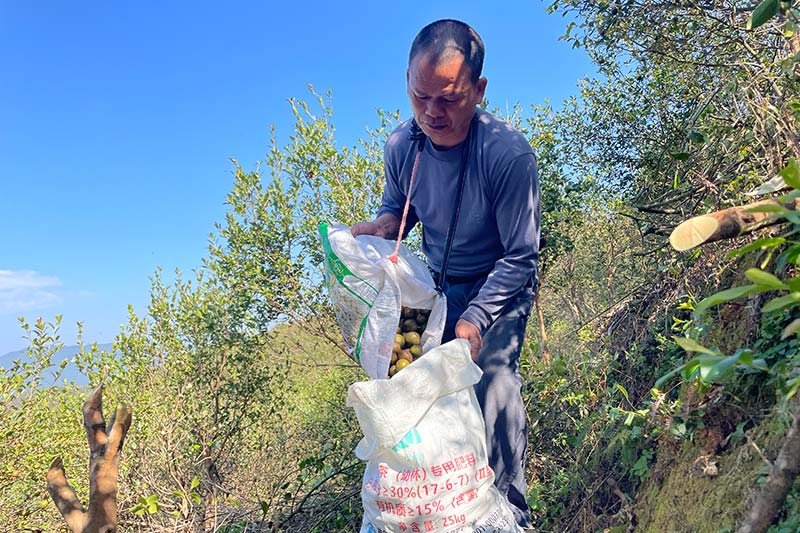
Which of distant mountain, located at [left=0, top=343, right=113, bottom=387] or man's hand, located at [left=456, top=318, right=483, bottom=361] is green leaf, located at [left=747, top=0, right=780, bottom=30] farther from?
distant mountain, located at [left=0, top=343, right=113, bottom=387]

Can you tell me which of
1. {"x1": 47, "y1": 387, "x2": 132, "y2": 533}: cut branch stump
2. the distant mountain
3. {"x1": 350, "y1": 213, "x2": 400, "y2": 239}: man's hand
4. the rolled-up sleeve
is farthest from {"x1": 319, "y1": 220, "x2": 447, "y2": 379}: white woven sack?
the distant mountain

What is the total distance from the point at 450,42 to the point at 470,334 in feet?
Result: 3.65

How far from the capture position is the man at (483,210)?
2.05 metres

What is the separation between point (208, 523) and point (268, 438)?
2.09m

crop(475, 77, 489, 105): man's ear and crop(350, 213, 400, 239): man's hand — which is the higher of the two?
crop(475, 77, 489, 105): man's ear

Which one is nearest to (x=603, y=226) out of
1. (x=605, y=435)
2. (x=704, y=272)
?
(x=704, y=272)

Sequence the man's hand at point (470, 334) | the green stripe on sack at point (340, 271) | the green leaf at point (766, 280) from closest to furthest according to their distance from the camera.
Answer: the green leaf at point (766, 280) → the man's hand at point (470, 334) → the green stripe on sack at point (340, 271)

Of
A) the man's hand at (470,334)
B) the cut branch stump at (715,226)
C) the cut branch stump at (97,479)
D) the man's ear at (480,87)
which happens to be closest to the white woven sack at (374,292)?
the man's hand at (470,334)

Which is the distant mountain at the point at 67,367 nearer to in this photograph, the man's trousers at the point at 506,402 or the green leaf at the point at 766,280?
the man's trousers at the point at 506,402

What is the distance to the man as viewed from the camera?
2.05 metres

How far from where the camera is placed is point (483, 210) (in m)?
2.20

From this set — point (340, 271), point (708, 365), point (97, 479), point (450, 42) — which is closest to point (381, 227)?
point (340, 271)

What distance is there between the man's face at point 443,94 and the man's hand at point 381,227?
1.59 feet

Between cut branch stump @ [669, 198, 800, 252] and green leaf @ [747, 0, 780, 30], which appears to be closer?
cut branch stump @ [669, 198, 800, 252]
